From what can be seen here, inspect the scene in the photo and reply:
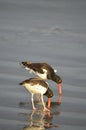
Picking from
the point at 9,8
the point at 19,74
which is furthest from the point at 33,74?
the point at 9,8

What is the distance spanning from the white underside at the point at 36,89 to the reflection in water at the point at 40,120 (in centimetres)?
45

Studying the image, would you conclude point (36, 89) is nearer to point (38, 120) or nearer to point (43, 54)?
point (38, 120)

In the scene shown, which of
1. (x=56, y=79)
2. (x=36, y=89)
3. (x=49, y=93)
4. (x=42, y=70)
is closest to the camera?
(x=36, y=89)

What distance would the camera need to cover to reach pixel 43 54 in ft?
62.1

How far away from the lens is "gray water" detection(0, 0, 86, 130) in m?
12.6

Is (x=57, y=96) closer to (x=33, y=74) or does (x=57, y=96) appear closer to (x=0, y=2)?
(x=33, y=74)

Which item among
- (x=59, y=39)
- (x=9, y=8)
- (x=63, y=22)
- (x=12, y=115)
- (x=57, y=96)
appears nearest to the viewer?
(x=12, y=115)

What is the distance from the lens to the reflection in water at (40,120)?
11820 mm

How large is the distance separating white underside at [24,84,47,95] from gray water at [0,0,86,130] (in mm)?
270

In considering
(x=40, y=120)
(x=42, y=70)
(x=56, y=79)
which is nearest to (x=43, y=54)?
(x=42, y=70)

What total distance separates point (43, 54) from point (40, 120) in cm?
663

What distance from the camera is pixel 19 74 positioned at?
16344 mm

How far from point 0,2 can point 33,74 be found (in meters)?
13.5

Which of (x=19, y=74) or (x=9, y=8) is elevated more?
(x=9, y=8)
